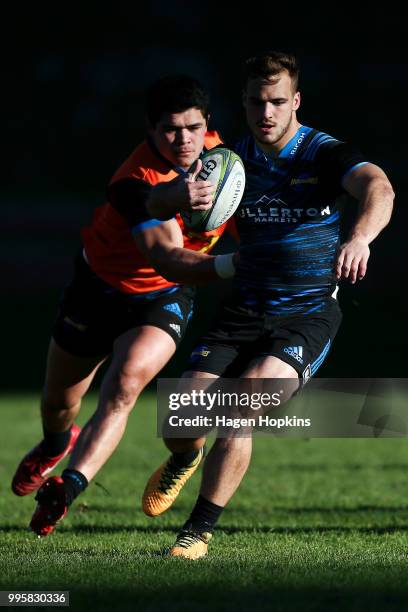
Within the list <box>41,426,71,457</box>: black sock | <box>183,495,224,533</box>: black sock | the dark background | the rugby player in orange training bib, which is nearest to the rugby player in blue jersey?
<box>183,495,224,533</box>: black sock

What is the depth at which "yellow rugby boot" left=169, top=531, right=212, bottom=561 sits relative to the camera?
5.31 metres

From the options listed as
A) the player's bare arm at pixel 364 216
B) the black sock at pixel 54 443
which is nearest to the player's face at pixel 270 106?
the player's bare arm at pixel 364 216

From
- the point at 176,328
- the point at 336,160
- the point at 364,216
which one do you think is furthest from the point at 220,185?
the point at 176,328

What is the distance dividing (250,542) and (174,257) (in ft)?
5.21

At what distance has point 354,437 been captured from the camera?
44.5 feet

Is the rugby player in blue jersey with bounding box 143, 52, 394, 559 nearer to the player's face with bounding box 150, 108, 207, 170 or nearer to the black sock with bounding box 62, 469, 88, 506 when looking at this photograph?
the player's face with bounding box 150, 108, 207, 170

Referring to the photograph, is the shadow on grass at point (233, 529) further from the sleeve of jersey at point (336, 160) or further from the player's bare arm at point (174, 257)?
the sleeve of jersey at point (336, 160)

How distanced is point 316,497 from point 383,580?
4.06 metres

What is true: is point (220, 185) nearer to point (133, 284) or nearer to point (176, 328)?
point (176, 328)

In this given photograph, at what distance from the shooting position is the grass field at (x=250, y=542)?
14.3ft

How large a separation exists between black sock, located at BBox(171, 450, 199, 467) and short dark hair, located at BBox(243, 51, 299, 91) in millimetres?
2052

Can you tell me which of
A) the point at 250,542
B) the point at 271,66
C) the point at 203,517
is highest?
the point at 271,66

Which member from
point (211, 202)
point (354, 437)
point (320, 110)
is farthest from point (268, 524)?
point (320, 110)

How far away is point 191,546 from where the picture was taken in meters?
5.39
